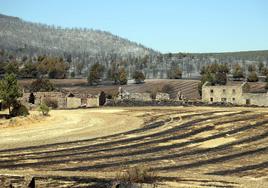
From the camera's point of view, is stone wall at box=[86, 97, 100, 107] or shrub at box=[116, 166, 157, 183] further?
stone wall at box=[86, 97, 100, 107]

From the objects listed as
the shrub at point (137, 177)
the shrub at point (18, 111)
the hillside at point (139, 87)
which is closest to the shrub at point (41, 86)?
the hillside at point (139, 87)

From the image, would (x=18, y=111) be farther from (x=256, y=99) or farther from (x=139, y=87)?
(x=139, y=87)

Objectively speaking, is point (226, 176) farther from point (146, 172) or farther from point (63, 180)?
point (63, 180)

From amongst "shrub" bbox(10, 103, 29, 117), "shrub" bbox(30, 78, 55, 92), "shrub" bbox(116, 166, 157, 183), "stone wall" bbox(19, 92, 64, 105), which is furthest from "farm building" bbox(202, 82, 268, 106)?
"shrub" bbox(116, 166, 157, 183)

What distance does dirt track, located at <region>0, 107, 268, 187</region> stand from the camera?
941 inches

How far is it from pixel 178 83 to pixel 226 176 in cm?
10354

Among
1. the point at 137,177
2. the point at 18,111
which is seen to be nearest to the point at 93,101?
the point at 18,111

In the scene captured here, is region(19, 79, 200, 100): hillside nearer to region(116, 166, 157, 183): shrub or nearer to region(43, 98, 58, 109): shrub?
region(43, 98, 58, 109): shrub

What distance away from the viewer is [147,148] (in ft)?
106

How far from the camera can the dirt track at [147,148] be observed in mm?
23891

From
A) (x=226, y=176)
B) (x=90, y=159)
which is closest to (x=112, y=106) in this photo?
(x=90, y=159)

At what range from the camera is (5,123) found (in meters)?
46.2

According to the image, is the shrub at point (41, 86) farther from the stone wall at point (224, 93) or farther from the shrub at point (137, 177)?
the shrub at point (137, 177)

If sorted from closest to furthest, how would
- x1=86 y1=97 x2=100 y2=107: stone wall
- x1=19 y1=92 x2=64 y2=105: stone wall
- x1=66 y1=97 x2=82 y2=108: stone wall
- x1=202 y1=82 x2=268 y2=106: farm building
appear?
x1=202 y1=82 x2=268 y2=106: farm building
x1=19 y1=92 x2=64 y2=105: stone wall
x1=86 y1=97 x2=100 y2=107: stone wall
x1=66 y1=97 x2=82 y2=108: stone wall
